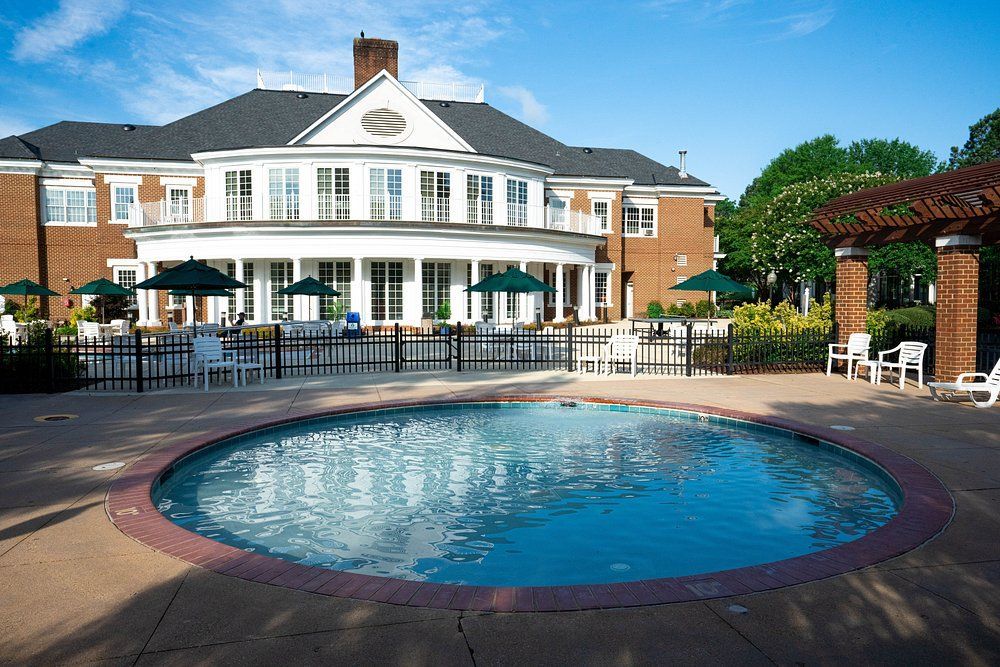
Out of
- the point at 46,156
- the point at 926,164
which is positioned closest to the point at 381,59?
the point at 46,156

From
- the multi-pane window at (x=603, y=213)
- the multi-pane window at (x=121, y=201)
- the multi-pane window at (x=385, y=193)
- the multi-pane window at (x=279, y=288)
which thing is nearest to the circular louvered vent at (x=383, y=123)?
the multi-pane window at (x=385, y=193)

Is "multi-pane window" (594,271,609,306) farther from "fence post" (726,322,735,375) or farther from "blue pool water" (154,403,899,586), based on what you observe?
"blue pool water" (154,403,899,586)

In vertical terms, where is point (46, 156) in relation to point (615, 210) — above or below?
above

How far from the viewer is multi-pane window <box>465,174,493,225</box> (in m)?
31.5

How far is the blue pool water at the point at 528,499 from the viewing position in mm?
5504

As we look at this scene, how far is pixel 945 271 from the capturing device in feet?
43.4

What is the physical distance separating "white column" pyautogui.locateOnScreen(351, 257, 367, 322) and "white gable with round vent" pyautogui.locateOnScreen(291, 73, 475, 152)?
5.57 meters

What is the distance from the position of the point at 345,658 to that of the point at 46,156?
39.3 m

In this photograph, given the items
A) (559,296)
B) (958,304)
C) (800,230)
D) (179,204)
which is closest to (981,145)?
(800,230)

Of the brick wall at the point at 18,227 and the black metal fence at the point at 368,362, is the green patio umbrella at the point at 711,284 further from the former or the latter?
the brick wall at the point at 18,227

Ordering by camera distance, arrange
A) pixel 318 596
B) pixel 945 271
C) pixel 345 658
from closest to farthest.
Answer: pixel 345 658
pixel 318 596
pixel 945 271

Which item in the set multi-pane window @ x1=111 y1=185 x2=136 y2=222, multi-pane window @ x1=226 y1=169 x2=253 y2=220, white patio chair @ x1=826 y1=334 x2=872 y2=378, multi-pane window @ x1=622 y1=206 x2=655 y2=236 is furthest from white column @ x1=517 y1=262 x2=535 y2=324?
multi-pane window @ x1=111 y1=185 x2=136 y2=222

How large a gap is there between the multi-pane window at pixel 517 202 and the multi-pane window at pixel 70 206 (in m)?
21.5

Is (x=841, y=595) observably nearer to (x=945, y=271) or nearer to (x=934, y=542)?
(x=934, y=542)
